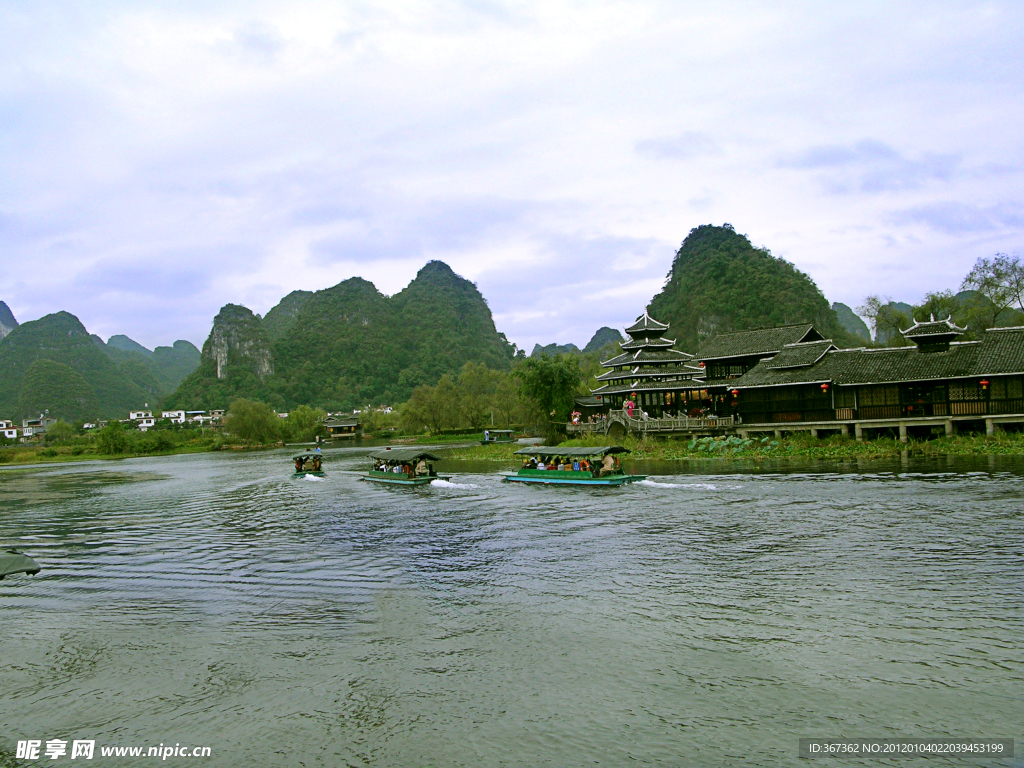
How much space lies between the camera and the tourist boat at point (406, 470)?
38125 mm

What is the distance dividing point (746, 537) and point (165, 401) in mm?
177336

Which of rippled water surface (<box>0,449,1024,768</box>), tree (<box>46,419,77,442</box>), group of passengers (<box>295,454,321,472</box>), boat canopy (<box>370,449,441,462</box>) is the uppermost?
tree (<box>46,419,77,442</box>)

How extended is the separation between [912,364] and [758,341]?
38.9ft

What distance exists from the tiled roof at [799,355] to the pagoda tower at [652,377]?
6.59 metres

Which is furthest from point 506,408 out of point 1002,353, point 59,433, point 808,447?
point 59,433

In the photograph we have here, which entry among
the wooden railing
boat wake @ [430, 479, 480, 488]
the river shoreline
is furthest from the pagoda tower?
boat wake @ [430, 479, 480, 488]

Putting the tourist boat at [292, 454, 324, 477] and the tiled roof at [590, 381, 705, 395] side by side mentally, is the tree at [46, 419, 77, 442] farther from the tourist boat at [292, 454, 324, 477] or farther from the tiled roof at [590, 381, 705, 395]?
the tiled roof at [590, 381, 705, 395]

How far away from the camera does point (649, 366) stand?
55.1 m

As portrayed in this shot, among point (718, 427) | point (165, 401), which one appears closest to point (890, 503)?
point (718, 427)

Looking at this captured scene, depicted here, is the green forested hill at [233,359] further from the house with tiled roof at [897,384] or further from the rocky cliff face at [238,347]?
the house with tiled roof at [897,384]

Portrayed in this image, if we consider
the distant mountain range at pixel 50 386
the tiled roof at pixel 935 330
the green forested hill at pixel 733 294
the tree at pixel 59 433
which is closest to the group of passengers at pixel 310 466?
the tiled roof at pixel 935 330

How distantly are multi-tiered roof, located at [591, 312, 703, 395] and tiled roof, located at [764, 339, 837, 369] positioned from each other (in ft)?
25.2

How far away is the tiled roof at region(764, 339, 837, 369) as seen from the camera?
4334 centimetres

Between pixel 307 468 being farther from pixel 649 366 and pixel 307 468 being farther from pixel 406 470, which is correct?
pixel 649 366
